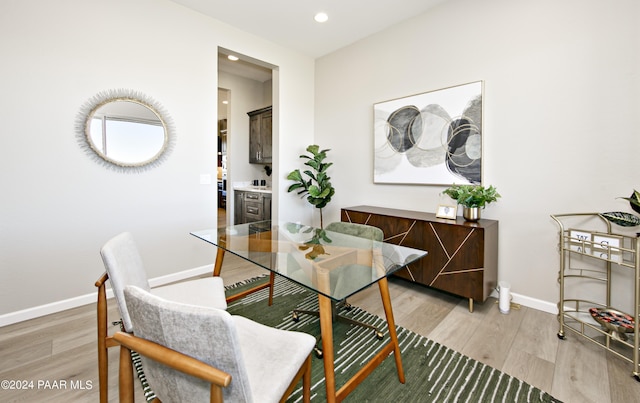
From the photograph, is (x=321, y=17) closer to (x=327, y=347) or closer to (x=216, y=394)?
(x=327, y=347)

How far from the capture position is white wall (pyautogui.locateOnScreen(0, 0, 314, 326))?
7.32ft

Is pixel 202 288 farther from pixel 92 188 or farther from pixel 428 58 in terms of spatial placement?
pixel 428 58

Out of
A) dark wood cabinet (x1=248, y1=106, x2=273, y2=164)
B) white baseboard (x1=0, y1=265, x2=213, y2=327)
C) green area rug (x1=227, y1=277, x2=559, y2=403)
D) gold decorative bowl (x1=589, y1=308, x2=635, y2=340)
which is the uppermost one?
dark wood cabinet (x1=248, y1=106, x2=273, y2=164)

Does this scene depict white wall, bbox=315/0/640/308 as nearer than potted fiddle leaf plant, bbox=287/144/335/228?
Yes

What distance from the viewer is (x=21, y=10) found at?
7.22 feet

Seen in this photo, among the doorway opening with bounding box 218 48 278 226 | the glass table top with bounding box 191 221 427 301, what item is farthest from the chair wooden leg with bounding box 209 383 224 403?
the doorway opening with bounding box 218 48 278 226

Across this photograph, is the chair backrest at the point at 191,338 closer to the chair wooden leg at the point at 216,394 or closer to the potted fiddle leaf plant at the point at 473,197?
the chair wooden leg at the point at 216,394

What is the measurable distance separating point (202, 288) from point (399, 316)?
1.58 meters

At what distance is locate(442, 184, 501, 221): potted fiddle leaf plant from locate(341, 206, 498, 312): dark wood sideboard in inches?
3.7

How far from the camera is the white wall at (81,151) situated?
223 centimetres

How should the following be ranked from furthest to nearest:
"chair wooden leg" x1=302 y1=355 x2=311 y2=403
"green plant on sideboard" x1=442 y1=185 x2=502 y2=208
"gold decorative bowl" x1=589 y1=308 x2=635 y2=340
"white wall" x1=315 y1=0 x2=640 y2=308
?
"green plant on sideboard" x1=442 y1=185 x2=502 y2=208 < "white wall" x1=315 y1=0 x2=640 y2=308 < "gold decorative bowl" x1=589 y1=308 x2=635 y2=340 < "chair wooden leg" x1=302 y1=355 x2=311 y2=403

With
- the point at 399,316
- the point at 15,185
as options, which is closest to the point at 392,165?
the point at 399,316

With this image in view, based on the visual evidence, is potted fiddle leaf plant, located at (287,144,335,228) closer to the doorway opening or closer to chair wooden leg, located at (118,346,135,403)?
the doorway opening

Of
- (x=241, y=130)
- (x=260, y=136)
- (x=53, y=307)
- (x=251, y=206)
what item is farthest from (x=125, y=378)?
(x=241, y=130)
